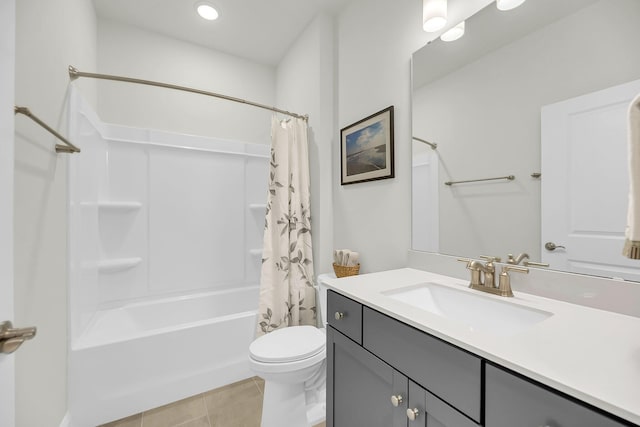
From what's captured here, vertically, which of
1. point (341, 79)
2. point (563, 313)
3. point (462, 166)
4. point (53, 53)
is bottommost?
point (563, 313)

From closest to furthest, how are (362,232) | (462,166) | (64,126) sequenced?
1. (462,166)
2. (64,126)
3. (362,232)

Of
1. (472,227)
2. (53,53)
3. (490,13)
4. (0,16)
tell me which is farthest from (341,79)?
(0,16)

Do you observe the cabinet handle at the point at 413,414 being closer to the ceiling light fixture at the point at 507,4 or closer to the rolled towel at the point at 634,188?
the rolled towel at the point at 634,188

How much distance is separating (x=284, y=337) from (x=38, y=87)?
170 centimetres

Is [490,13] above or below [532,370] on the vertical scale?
above

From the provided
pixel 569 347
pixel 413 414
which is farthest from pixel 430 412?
pixel 569 347

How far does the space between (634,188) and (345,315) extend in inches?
33.4

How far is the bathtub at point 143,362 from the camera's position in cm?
143

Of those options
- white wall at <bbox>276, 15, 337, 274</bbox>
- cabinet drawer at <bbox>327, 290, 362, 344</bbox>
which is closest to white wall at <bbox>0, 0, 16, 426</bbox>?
cabinet drawer at <bbox>327, 290, 362, 344</bbox>

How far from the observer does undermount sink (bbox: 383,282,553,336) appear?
0.83 m

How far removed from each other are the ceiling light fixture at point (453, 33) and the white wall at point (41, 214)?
179 cm

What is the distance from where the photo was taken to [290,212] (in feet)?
6.67

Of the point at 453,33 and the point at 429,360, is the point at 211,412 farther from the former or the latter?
the point at 453,33

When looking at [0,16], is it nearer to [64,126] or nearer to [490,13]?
[64,126]
